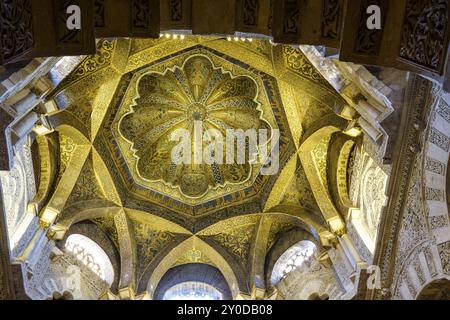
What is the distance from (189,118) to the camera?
14000 millimetres

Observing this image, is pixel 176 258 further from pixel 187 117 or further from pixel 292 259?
pixel 187 117

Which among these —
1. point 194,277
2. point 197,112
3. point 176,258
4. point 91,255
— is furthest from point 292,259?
point 197,112

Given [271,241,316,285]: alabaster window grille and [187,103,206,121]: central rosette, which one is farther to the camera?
[187,103,206,121]: central rosette

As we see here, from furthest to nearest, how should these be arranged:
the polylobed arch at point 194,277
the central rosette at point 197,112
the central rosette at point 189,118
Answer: the central rosette at point 197,112
the central rosette at point 189,118
the polylobed arch at point 194,277

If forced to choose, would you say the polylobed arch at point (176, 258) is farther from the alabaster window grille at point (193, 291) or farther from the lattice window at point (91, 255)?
the lattice window at point (91, 255)

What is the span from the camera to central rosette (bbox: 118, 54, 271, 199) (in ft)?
42.1

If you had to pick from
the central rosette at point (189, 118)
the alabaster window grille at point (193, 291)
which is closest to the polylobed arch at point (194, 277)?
the alabaster window grille at point (193, 291)

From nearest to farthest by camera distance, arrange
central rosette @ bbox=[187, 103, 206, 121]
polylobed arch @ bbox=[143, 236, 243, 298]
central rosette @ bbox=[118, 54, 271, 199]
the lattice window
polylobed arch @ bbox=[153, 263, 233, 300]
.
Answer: the lattice window, polylobed arch @ bbox=[143, 236, 243, 298], polylobed arch @ bbox=[153, 263, 233, 300], central rosette @ bbox=[118, 54, 271, 199], central rosette @ bbox=[187, 103, 206, 121]

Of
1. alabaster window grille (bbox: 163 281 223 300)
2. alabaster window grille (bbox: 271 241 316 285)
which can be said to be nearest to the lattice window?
alabaster window grille (bbox: 163 281 223 300)

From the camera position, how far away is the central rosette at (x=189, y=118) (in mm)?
12820

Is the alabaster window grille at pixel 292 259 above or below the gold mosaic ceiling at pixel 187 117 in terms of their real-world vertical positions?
below

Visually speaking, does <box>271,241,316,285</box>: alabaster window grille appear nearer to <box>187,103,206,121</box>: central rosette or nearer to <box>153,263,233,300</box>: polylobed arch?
<box>153,263,233,300</box>: polylobed arch

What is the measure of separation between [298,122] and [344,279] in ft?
12.2
